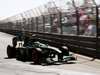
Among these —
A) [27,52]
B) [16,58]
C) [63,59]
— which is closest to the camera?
[63,59]

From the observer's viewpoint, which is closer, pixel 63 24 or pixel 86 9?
pixel 86 9

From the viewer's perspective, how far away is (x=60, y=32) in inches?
819

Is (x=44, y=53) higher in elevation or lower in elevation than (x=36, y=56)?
higher

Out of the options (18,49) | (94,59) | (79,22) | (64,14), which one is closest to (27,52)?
(18,49)

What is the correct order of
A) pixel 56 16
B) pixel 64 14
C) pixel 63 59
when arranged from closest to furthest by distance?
pixel 63 59
pixel 64 14
pixel 56 16

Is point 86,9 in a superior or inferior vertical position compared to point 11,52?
superior

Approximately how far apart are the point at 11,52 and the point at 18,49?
3.07 feet

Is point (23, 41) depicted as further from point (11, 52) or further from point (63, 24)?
point (63, 24)

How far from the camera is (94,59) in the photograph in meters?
14.1

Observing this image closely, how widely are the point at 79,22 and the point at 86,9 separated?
125 centimetres

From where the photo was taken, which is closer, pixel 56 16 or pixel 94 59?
pixel 94 59

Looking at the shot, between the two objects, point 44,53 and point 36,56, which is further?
point 36,56

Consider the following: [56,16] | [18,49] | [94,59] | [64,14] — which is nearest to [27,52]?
[18,49]

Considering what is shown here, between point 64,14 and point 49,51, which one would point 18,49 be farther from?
point 64,14
